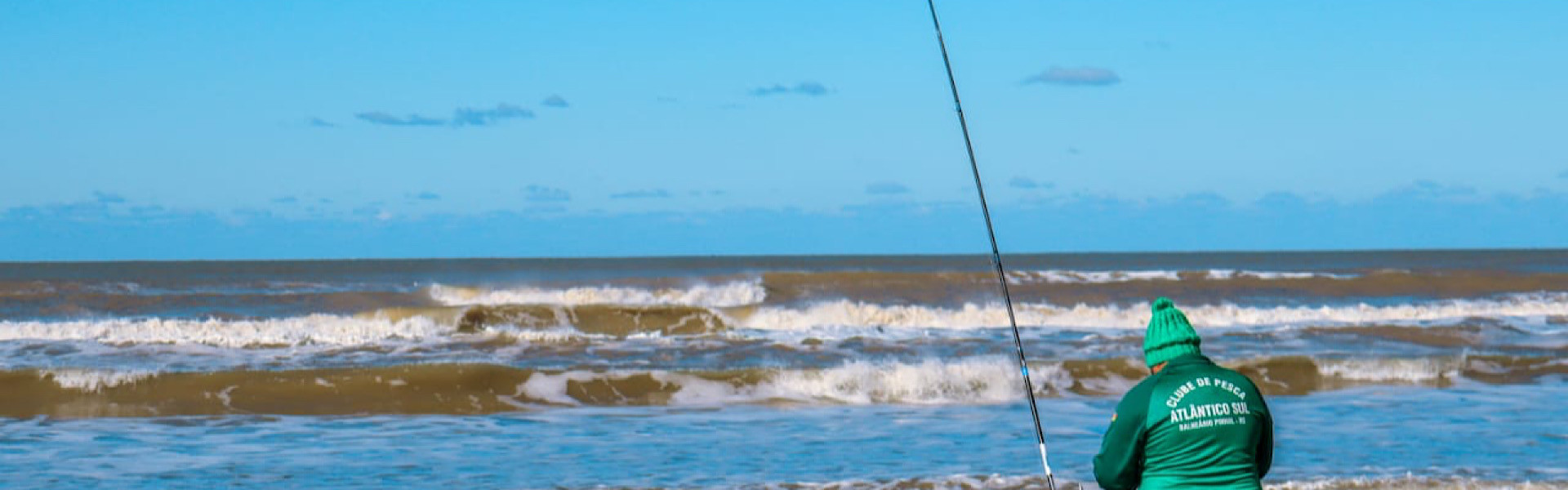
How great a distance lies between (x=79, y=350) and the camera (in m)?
18.0

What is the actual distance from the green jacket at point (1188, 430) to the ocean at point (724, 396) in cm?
468

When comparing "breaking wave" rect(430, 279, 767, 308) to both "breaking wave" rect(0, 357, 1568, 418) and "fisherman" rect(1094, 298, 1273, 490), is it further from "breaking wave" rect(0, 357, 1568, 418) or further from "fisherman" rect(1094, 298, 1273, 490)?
"fisherman" rect(1094, 298, 1273, 490)

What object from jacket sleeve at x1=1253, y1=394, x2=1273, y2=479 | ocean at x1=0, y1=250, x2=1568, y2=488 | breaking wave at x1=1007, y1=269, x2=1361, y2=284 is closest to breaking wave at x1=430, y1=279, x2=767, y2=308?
ocean at x1=0, y1=250, x2=1568, y2=488

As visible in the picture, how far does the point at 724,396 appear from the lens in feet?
43.0

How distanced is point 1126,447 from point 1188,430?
15cm

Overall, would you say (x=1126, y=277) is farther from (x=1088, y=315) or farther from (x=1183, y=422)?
(x=1183, y=422)

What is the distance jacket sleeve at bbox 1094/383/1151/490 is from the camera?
3.53 m

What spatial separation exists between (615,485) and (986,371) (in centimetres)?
630

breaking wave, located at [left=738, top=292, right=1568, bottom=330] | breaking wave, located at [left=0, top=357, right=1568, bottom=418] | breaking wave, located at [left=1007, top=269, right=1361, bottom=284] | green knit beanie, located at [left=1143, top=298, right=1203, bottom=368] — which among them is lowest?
breaking wave, located at [left=0, top=357, right=1568, bottom=418]

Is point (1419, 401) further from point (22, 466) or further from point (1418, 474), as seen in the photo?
point (22, 466)

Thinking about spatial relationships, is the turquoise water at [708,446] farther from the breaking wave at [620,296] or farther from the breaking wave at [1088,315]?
the breaking wave at [620,296]

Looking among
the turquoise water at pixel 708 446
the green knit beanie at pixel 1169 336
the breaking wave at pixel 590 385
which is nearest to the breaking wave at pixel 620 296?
the breaking wave at pixel 590 385

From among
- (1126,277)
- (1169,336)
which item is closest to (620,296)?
(1126,277)

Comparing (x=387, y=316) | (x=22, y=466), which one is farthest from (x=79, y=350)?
(x=22, y=466)
